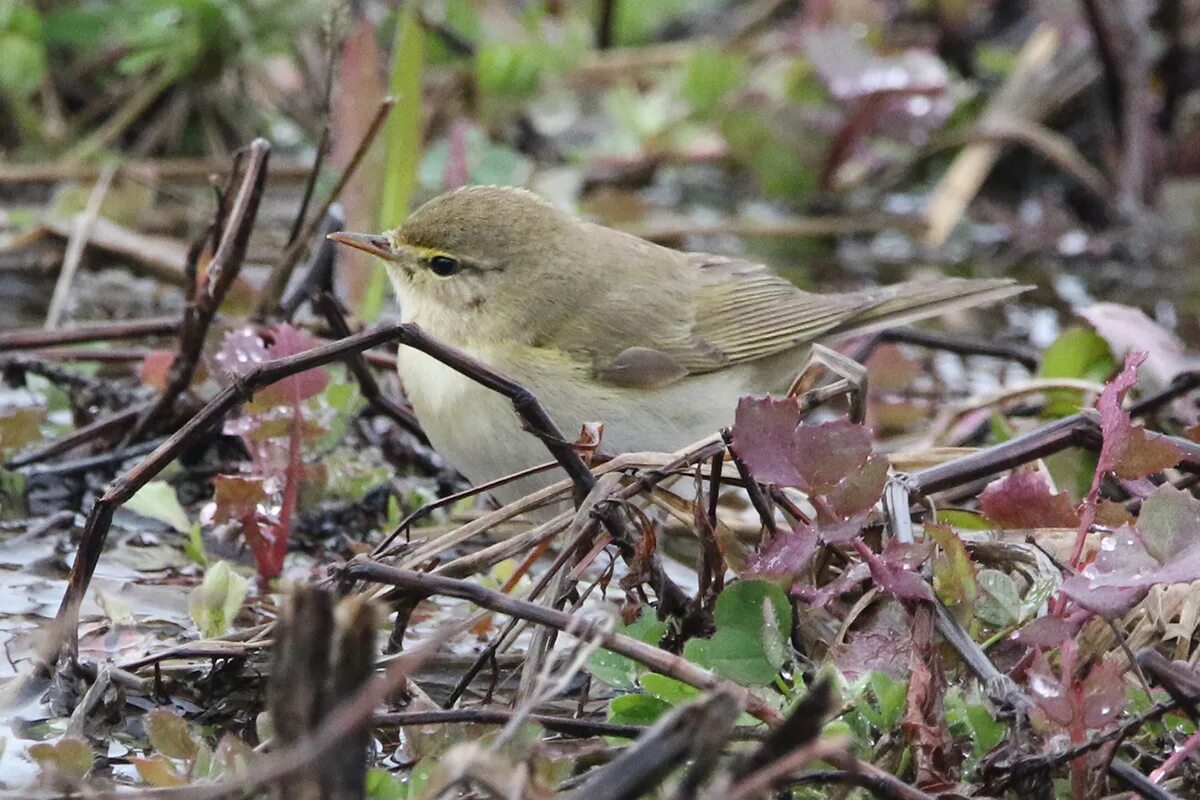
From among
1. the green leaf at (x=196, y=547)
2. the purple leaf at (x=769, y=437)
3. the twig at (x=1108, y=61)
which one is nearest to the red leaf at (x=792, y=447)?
the purple leaf at (x=769, y=437)

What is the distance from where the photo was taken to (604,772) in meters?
1.82

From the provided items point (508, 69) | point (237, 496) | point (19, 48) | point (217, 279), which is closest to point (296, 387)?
point (237, 496)

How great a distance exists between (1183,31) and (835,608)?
5592 millimetres

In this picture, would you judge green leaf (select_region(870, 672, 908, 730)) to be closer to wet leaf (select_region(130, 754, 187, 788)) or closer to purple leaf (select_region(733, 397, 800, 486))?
purple leaf (select_region(733, 397, 800, 486))

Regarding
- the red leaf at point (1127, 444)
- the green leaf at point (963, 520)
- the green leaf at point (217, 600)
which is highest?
the red leaf at point (1127, 444)

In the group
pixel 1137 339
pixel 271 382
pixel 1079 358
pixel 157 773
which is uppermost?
pixel 271 382

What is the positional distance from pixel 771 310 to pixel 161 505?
1925 mm

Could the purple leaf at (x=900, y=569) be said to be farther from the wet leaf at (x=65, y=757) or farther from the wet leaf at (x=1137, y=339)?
the wet leaf at (x=1137, y=339)

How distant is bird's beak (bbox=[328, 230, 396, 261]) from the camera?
3932 mm

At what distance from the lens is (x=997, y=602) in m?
2.60

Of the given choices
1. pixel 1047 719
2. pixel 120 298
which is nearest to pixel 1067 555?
pixel 1047 719

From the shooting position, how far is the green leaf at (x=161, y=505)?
355 centimetres

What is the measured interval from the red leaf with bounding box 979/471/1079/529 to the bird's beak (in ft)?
6.02

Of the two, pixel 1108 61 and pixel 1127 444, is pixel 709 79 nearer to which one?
pixel 1108 61
